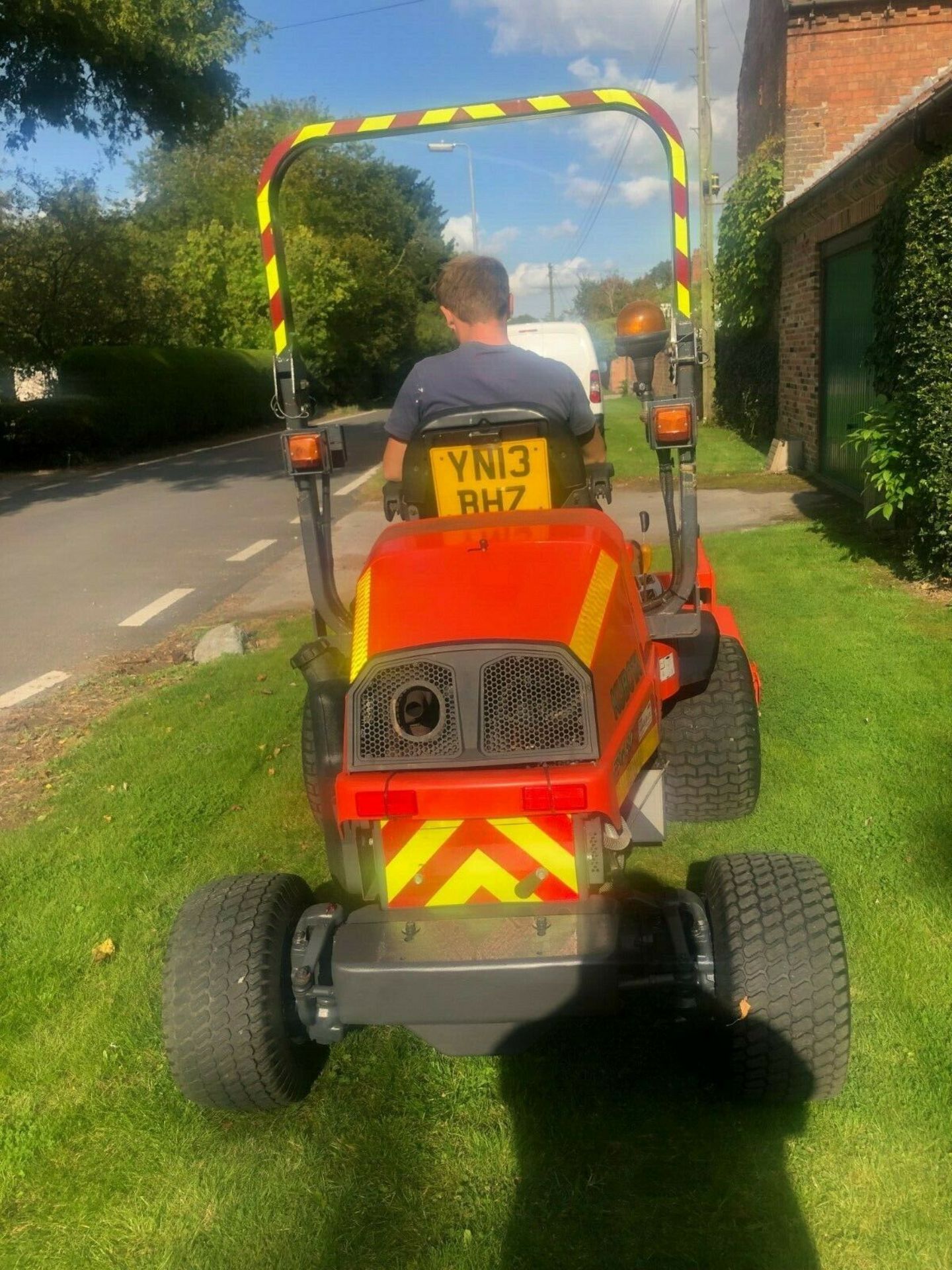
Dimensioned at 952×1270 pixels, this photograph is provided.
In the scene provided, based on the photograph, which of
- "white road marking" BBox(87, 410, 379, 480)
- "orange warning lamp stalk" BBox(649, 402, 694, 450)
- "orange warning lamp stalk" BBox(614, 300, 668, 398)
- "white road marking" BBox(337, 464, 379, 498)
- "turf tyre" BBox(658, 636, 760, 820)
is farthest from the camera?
"white road marking" BBox(87, 410, 379, 480)

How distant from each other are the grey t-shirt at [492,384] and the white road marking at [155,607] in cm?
543

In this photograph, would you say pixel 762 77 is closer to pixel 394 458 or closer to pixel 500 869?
pixel 394 458

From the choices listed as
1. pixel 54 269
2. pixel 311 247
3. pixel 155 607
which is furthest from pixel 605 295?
pixel 155 607

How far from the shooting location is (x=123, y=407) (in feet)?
76.4

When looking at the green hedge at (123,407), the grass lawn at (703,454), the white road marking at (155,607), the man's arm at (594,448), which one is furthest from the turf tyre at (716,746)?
the green hedge at (123,407)

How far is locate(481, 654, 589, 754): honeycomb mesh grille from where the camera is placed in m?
2.36

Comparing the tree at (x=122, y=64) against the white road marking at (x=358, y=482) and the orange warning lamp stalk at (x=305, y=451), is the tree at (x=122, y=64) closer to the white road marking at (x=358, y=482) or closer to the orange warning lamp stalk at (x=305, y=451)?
the white road marking at (x=358, y=482)

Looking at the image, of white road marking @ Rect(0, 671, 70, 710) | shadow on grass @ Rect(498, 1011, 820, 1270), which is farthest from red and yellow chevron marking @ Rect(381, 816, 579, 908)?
white road marking @ Rect(0, 671, 70, 710)

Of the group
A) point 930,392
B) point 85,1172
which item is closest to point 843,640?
point 930,392

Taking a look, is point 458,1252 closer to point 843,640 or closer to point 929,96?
point 843,640

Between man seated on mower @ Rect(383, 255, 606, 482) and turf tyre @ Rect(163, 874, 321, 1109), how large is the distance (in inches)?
56.3

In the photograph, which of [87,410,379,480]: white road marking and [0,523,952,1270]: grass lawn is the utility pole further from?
[0,523,952,1270]: grass lawn

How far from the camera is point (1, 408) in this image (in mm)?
20625

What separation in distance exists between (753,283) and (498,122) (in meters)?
14.4
